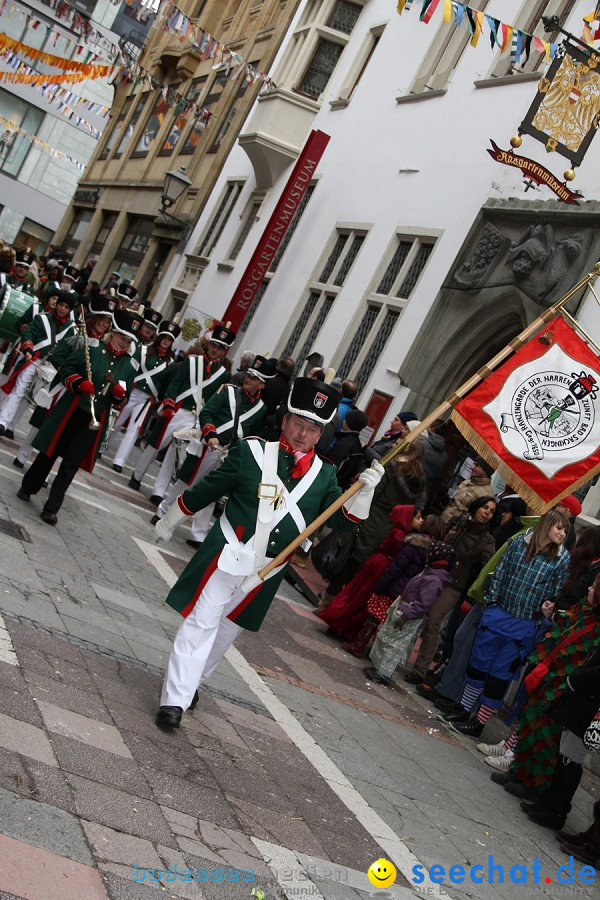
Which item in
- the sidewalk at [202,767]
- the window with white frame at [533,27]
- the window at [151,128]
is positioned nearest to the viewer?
the sidewalk at [202,767]

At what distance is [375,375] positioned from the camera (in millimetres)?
18188

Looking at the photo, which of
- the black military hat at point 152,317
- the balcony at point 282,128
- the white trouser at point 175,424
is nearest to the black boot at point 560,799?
the white trouser at point 175,424

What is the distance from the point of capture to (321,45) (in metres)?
26.2

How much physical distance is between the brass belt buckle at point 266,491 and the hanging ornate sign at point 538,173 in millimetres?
7991

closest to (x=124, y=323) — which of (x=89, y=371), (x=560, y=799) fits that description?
(x=89, y=371)

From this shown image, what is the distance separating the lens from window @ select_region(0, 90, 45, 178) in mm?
52094

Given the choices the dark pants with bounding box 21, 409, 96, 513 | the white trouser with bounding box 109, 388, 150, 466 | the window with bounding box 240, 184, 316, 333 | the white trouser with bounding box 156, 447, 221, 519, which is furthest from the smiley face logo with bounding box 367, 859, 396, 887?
the window with bounding box 240, 184, 316, 333

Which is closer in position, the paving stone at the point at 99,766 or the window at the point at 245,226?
the paving stone at the point at 99,766

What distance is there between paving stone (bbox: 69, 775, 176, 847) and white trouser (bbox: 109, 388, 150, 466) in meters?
10.7

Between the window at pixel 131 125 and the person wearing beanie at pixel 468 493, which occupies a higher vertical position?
the window at pixel 131 125

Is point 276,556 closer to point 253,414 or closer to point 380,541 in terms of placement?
point 380,541

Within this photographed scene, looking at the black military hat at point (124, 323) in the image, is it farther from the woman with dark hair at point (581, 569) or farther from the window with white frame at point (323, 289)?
the window with white frame at point (323, 289)

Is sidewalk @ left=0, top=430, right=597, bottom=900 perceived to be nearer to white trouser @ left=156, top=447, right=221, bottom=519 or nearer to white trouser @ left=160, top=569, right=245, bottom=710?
white trouser @ left=160, top=569, right=245, bottom=710

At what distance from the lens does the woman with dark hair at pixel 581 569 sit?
9211mm
